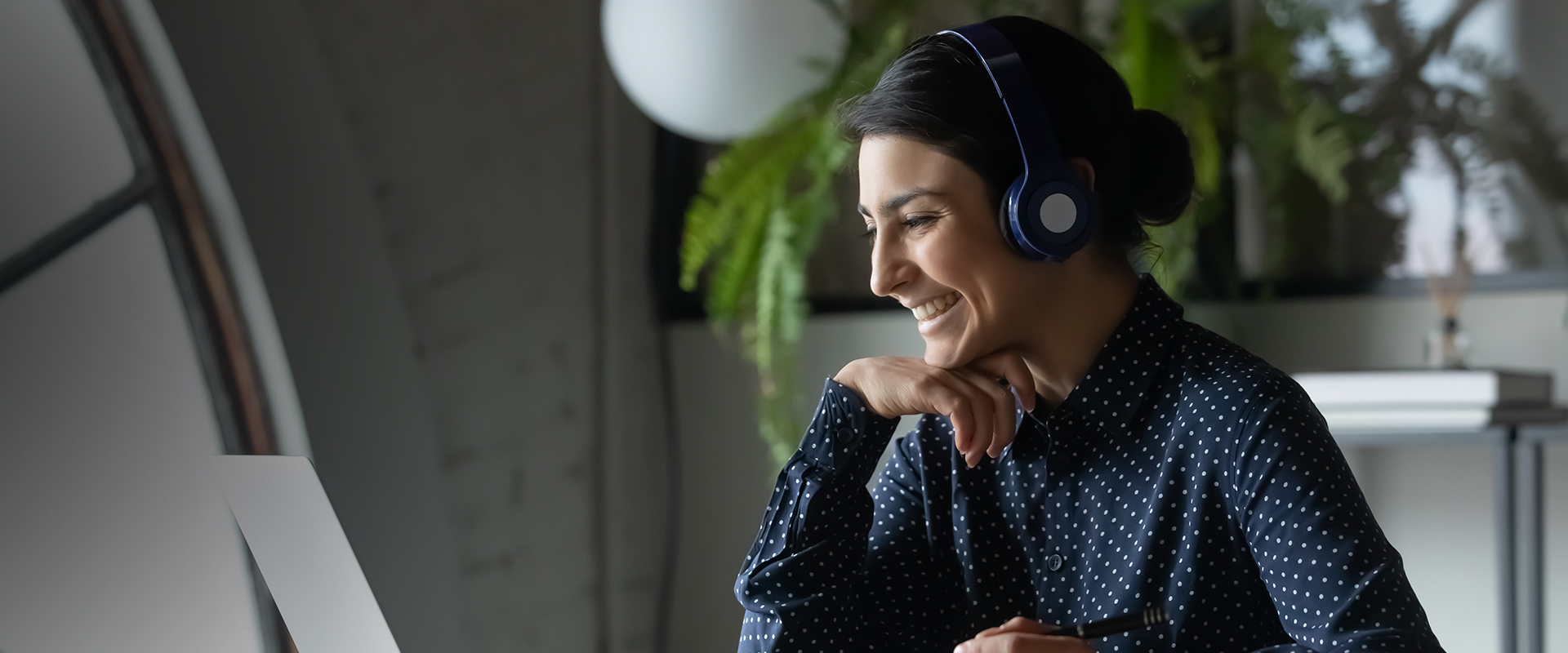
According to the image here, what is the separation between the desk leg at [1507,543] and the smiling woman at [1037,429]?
2.81 ft

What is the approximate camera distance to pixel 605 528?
2189mm

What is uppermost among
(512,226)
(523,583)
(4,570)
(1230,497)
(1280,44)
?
(1280,44)

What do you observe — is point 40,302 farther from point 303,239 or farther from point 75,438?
point 303,239

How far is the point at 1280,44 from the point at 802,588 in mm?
1319

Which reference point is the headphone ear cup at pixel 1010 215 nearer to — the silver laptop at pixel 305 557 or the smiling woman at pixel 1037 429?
the smiling woman at pixel 1037 429

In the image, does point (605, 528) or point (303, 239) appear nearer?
point (303, 239)

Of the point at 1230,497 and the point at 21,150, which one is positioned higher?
the point at 21,150

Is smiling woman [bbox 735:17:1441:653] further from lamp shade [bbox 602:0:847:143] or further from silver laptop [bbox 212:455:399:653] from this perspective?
lamp shade [bbox 602:0:847:143]

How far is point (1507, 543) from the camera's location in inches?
61.8

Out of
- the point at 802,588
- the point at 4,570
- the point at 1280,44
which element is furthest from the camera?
the point at 1280,44

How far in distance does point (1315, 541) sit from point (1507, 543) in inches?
41.3

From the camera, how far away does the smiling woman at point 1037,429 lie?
0.82 m

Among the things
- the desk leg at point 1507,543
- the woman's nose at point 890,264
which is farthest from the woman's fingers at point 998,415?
the desk leg at point 1507,543

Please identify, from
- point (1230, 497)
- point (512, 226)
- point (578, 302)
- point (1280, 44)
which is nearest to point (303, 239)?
point (512, 226)
